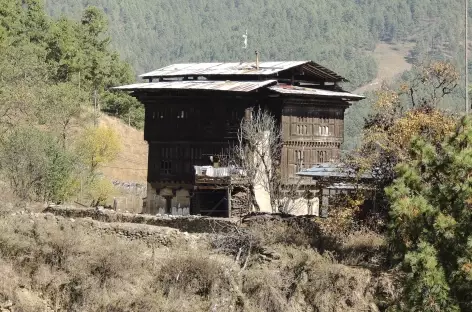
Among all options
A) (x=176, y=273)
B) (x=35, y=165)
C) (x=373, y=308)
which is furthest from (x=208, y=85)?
(x=373, y=308)

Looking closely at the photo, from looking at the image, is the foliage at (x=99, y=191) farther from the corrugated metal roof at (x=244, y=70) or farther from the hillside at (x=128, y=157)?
the hillside at (x=128, y=157)

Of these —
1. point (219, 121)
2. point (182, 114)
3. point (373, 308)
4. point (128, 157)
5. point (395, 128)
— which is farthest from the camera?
point (128, 157)

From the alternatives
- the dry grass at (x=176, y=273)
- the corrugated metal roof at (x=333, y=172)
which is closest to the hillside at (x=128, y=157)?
the corrugated metal roof at (x=333, y=172)

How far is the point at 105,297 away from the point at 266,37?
167219 millimetres

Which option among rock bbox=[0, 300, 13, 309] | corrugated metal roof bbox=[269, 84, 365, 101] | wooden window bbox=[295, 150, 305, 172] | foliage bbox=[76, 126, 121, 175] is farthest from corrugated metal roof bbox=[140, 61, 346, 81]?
rock bbox=[0, 300, 13, 309]

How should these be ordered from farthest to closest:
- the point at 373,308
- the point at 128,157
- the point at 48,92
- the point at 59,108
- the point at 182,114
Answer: the point at 128,157, the point at 48,92, the point at 59,108, the point at 182,114, the point at 373,308

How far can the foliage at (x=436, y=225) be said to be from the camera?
2075cm

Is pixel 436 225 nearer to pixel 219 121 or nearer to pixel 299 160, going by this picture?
pixel 299 160

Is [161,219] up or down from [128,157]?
down

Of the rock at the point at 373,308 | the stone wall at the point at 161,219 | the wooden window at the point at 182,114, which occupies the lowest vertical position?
the rock at the point at 373,308

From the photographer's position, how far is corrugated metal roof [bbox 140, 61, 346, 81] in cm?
4572

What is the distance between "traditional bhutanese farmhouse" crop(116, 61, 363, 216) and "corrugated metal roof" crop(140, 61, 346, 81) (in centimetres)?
6

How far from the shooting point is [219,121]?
1775 inches

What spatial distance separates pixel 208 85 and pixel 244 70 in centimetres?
255
